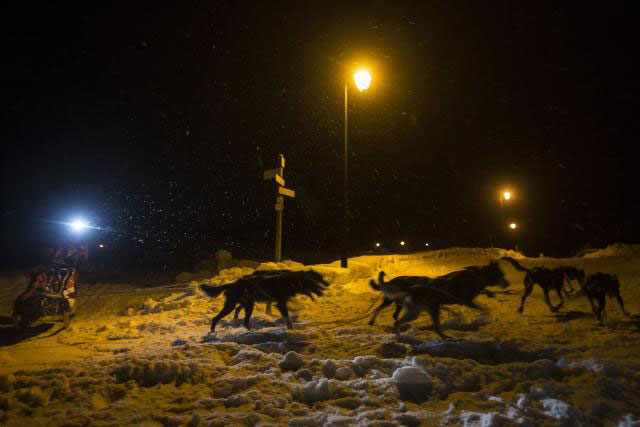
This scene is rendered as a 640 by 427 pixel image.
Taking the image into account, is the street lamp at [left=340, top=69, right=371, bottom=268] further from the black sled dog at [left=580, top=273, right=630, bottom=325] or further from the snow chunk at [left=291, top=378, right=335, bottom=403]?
the snow chunk at [left=291, top=378, right=335, bottom=403]

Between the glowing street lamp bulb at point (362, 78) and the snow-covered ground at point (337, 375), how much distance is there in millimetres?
8249

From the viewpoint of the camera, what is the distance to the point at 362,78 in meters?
12.3

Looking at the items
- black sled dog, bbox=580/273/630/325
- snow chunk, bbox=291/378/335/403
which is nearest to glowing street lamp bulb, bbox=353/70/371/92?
black sled dog, bbox=580/273/630/325

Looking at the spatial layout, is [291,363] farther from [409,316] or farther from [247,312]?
[247,312]

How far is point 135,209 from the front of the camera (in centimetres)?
3312

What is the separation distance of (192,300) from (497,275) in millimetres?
6822

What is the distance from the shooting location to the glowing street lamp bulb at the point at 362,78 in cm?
1224

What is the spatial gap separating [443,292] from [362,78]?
336 inches

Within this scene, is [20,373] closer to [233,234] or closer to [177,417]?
[177,417]

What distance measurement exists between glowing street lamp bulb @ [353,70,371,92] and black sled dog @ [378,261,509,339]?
298 inches

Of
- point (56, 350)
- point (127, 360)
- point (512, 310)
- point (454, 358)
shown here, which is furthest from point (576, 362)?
point (56, 350)

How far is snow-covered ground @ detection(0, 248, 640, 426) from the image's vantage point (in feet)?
9.94

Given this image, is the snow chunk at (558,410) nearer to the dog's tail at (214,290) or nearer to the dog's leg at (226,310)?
the dog's leg at (226,310)

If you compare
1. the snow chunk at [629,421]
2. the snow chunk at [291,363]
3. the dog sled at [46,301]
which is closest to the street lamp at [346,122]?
the dog sled at [46,301]
